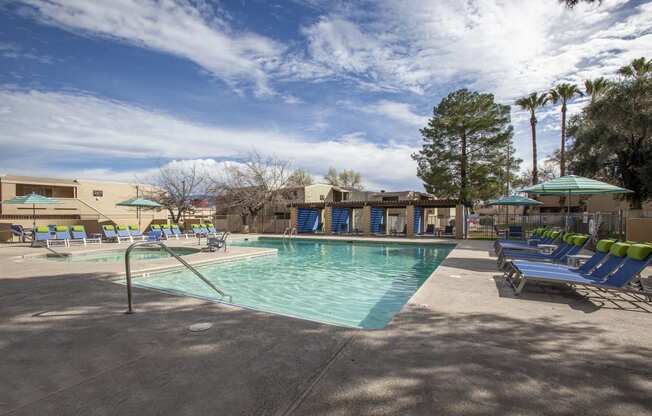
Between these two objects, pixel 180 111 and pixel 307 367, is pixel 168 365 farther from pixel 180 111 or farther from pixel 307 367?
pixel 180 111

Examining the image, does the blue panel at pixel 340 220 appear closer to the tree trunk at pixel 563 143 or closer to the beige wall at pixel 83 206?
the beige wall at pixel 83 206

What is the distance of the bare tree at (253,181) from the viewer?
27656 millimetres

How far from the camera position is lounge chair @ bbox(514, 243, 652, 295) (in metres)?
4.79

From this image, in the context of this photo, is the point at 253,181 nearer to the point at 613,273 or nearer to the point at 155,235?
the point at 155,235

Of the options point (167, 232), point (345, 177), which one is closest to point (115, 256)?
point (167, 232)

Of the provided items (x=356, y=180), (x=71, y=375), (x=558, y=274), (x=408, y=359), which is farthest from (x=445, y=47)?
(x=356, y=180)

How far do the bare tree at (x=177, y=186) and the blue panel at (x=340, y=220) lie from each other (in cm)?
1188

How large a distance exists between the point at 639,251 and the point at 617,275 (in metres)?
0.47

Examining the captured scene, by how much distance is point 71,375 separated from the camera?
8.84 feet

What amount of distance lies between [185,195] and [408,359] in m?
27.6

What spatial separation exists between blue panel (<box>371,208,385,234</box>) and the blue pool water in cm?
1025

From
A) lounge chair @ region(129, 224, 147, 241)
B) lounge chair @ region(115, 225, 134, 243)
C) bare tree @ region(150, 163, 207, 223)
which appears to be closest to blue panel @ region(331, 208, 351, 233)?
bare tree @ region(150, 163, 207, 223)

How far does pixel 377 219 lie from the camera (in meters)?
24.0

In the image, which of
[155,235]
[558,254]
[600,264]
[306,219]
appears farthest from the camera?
[306,219]
